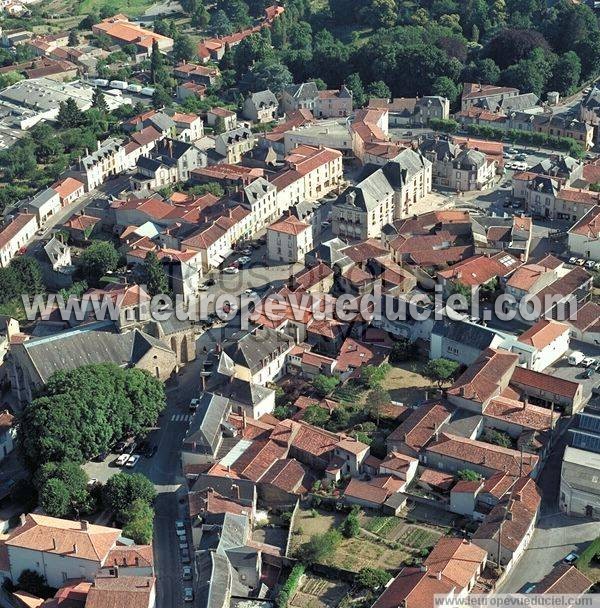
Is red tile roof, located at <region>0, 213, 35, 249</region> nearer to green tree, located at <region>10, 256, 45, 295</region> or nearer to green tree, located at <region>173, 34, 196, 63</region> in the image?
green tree, located at <region>10, 256, 45, 295</region>

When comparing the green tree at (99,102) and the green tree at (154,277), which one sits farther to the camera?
the green tree at (99,102)

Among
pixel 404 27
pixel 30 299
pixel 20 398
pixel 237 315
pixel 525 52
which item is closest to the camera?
pixel 20 398

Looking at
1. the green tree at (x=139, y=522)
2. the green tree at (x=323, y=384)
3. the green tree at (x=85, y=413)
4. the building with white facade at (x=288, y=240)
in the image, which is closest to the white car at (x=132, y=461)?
the green tree at (x=85, y=413)

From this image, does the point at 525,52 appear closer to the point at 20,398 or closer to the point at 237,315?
the point at 237,315

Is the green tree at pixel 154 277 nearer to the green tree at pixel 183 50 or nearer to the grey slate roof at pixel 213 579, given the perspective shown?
the grey slate roof at pixel 213 579

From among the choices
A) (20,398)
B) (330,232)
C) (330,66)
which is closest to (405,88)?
(330,66)

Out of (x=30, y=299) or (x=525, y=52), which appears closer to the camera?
(x=30, y=299)
